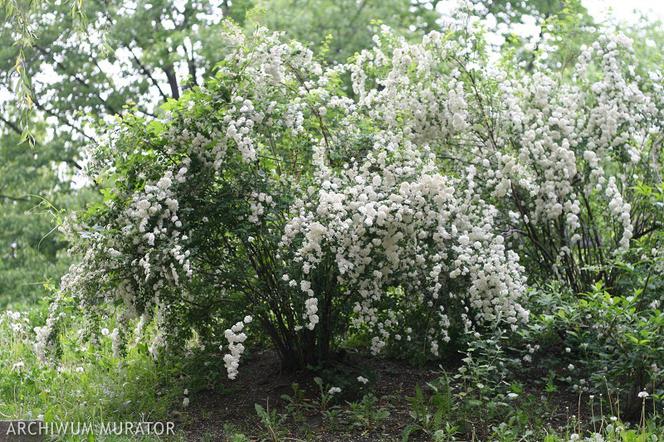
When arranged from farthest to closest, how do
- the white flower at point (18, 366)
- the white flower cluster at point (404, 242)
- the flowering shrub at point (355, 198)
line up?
the white flower at point (18, 366) → the flowering shrub at point (355, 198) → the white flower cluster at point (404, 242)

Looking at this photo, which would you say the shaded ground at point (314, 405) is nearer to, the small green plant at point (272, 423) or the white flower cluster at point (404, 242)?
the small green plant at point (272, 423)

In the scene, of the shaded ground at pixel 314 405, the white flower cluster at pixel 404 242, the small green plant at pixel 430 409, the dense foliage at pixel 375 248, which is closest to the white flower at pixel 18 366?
the dense foliage at pixel 375 248

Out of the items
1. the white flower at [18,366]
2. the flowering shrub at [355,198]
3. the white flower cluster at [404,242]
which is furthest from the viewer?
the white flower at [18,366]

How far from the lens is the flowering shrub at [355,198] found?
5066 mm

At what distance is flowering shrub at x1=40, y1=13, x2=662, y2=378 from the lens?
507 cm

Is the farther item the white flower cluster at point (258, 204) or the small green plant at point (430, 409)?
the white flower cluster at point (258, 204)

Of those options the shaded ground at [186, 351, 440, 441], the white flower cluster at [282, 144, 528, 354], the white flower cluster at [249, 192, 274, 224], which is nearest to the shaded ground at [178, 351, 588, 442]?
the shaded ground at [186, 351, 440, 441]

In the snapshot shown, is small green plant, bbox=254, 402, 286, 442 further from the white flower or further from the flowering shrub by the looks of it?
the white flower

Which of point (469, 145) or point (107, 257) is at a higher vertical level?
point (469, 145)

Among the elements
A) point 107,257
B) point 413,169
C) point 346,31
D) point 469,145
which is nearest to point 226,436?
point 107,257

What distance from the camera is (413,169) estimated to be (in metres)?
5.29

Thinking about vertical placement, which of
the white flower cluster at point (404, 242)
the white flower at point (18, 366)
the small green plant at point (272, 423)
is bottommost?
the small green plant at point (272, 423)

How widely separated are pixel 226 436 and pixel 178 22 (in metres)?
13.3

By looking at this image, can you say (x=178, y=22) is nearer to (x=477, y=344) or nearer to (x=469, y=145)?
(x=469, y=145)
